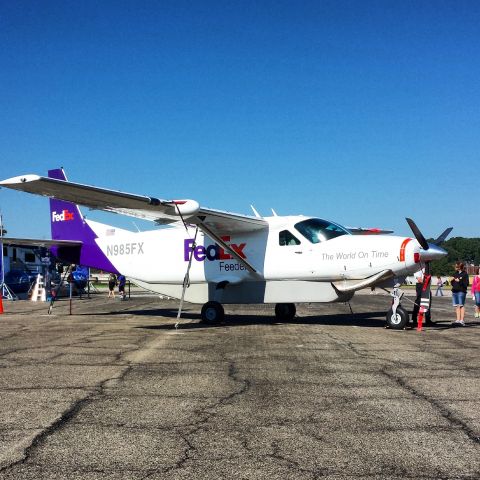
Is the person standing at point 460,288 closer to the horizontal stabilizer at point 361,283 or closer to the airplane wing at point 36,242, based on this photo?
the horizontal stabilizer at point 361,283

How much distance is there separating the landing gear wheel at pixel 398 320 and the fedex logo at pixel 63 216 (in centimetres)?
1225

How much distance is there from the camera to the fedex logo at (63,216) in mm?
19828

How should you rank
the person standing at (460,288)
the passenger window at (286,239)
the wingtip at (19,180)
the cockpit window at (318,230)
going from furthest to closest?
the person standing at (460,288) < the passenger window at (286,239) < the cockpit window at (318,230) < the wingtip at (19,180)

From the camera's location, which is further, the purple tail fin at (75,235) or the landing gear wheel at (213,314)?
the purple tail fin at (75,235)

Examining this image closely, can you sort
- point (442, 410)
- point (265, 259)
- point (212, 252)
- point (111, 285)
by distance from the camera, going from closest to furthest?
point (442, 410)
point (265, 259)
point (212, 252)
point (111, 285)

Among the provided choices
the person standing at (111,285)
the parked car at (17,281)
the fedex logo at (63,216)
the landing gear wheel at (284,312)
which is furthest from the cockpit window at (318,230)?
the parked car at (17,281)

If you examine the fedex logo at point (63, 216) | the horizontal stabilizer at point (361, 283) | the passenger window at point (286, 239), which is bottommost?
Result: the horizontal stabilizer at point (361, 283)

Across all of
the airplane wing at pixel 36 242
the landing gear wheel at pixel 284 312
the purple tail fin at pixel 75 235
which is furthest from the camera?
the purple tail fin at pixel 75 235

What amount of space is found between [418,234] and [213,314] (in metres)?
6.05

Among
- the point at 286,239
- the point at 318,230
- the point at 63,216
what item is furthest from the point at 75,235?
the point at 318,230

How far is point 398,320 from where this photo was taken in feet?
44.0

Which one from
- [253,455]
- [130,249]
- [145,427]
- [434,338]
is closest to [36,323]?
[130,249]

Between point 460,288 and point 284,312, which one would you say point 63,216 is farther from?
point 460,288

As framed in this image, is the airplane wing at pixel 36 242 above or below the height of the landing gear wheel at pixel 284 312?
above
